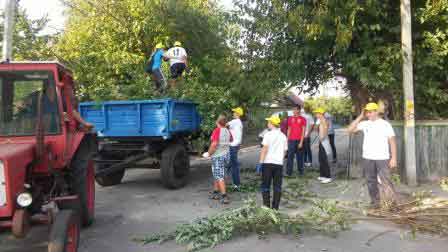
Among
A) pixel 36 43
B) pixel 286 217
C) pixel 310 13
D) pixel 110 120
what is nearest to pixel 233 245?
pixel 286 217

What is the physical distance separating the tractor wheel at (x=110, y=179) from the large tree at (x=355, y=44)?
4.36 m

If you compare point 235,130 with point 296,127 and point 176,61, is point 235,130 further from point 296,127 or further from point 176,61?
point 176,61

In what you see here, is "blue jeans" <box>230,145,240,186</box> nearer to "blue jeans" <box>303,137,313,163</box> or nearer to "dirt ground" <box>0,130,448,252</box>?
"dirt ground" <box>0,130,448,252</box>

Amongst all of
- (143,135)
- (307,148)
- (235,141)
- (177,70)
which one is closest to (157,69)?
(177,70)

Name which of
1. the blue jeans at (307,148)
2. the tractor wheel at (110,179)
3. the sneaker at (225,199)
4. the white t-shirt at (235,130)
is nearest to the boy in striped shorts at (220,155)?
the sneaker at (225,199)

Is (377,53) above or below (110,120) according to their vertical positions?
above

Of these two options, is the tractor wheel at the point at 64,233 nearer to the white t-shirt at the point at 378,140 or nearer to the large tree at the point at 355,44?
the white t-shirt at the point at 378,140

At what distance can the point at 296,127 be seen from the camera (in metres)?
10.9

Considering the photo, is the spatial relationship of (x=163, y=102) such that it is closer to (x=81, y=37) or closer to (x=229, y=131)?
(x=229, y=131)

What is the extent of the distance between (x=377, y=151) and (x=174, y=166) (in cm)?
421

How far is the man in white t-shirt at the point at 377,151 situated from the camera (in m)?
7.02

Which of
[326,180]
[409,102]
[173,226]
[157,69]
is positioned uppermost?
[157,69]

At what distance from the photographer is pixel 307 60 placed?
1077 centimetres

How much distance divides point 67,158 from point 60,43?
10675mm
